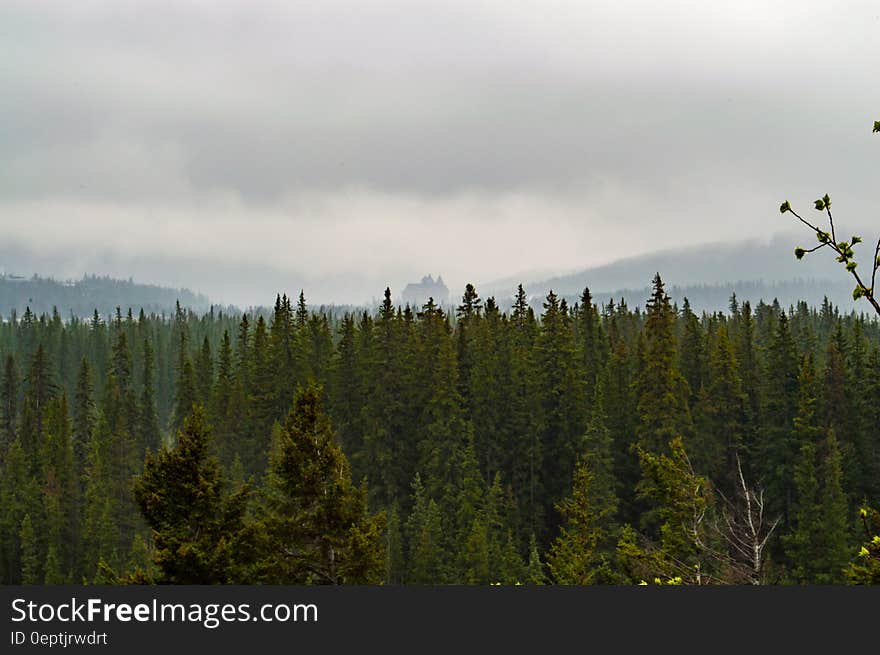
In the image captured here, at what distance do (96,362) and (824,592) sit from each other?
14152cm

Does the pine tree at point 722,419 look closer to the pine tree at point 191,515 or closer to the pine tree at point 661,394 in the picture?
the pine tree at point 661,394

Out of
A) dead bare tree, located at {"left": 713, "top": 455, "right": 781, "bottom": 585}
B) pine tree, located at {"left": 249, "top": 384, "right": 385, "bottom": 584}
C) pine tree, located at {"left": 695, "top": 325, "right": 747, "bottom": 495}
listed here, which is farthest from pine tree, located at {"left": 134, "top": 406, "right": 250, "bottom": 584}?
pine tree, located at {"left": 695, "top": 325, "right": 747, "bottom": 495}

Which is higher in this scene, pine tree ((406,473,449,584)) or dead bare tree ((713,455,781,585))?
dead bare tree ((713,455,781,585))

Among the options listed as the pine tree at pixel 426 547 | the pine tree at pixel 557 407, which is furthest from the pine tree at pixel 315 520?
the pine tree at pixel 557 407

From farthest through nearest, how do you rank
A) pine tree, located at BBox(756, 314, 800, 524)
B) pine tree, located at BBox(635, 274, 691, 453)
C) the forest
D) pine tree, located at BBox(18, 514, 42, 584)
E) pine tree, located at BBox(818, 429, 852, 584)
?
pine tree, located at BBox(18, 514, 42, 584)
pine tree, located at BBox(756, 314, 800, 524)
pine tree, located at BBox(635, 274, 691, 453)
the forest
pine tree, located at BBox(818, 429, 852, 584)

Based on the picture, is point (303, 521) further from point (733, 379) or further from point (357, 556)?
point (733, 379)

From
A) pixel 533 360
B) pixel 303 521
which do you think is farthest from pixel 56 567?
pixel 303 521

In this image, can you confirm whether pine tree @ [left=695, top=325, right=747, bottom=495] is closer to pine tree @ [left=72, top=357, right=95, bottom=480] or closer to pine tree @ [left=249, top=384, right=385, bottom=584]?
pine tree @ [left=249, top=384, right=385, bottom=584]

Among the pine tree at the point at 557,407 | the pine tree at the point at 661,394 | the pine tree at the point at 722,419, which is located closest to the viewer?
the pine tree at the point at 661,394

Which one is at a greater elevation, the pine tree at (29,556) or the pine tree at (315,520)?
the pine tree at (315,520)

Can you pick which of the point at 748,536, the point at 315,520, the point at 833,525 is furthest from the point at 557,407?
the point at 748,536

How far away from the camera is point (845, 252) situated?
4477 millimetres

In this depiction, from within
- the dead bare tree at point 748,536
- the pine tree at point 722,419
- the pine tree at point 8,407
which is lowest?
the dead bare tree at point 748,536

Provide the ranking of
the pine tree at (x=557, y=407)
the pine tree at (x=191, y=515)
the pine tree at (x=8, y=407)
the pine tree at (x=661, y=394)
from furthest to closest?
the pine tree at (x=8, y=407), the pine tree at (x=557, y=407), the pine tree at (x=661, y=394), the pine tree at (x=191, y=515)
